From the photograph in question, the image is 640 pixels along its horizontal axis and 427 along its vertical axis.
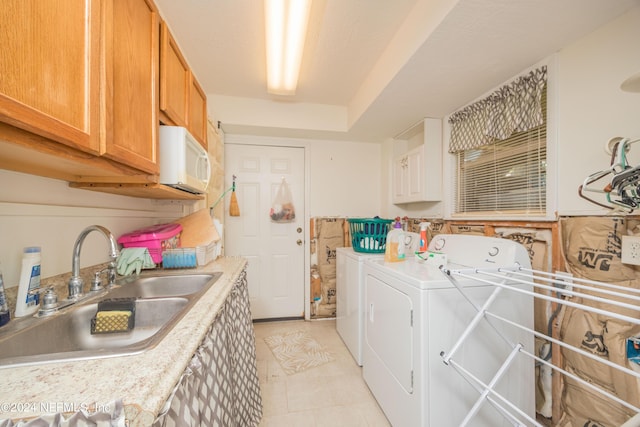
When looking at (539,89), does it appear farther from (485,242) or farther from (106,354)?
(106,354)

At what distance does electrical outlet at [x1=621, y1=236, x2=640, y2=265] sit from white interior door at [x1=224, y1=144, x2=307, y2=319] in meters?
2.57

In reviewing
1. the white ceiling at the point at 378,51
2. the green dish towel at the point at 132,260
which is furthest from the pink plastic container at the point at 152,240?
the white ceiling at the point at 378,51

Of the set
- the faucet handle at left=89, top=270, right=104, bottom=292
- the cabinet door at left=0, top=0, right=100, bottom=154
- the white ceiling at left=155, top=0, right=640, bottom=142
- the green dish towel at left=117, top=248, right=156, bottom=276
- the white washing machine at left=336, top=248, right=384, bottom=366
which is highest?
the white ceiling at left=155, top=0, right=640, bottom=142

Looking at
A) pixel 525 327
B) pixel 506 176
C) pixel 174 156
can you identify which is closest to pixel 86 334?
pixel 174 156

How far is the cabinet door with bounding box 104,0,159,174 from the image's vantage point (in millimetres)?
872

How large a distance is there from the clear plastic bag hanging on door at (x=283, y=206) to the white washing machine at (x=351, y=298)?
852 millimetres

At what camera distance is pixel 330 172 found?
10.4 ft

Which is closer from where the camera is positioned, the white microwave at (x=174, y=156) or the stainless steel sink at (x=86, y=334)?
the stainless steel sink at (x=86, y=334)

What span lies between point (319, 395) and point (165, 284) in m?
1.31

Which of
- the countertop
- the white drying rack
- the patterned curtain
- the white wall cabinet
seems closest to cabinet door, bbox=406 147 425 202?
the white wall cabinet

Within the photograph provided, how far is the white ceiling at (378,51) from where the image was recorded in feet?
4.04

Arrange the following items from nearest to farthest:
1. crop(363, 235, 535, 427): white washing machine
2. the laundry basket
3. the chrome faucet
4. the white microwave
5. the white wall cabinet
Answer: the chrome faucet → crop(363, 235, 535, 427): white washing machine → the white microwave → the laundry basket → the white wall cabinet

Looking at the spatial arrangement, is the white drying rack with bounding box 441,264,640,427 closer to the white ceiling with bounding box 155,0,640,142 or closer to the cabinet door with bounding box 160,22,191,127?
the white ceiling with bounding box 155,0,640,142

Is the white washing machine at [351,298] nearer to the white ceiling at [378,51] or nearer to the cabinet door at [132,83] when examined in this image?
the white ceiling at [378,51]
